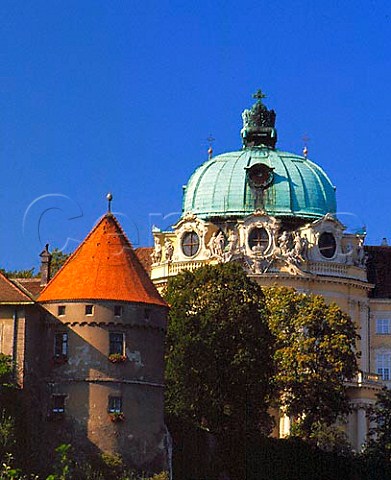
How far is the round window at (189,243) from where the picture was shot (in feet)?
427

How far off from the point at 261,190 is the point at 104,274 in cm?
4595

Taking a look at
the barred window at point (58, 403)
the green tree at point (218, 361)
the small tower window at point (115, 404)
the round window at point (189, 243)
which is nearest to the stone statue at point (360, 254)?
the round window at point (189, 243)

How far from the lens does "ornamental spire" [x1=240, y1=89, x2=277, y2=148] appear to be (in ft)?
449

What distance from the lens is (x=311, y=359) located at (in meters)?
109

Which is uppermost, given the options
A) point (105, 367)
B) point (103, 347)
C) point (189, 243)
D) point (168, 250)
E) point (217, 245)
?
point (189, 243)

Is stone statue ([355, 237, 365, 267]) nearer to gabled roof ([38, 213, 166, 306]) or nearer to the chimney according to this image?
the chimney

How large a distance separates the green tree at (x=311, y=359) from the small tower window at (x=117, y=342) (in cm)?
2255

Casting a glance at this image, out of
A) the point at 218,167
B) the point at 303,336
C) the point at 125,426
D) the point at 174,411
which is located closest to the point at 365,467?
the point at 303,336

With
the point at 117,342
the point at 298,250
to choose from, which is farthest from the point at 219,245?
the point at 117,342

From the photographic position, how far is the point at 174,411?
95.1 m

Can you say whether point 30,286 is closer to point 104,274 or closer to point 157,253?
point 104,274

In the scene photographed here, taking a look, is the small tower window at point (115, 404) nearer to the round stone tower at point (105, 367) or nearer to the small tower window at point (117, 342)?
the round stone tower at point (105, 367)

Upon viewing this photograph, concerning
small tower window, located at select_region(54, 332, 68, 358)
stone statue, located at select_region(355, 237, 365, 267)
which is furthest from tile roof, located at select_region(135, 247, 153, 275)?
small tower window, located at select_region(54, 332, 68, 358)

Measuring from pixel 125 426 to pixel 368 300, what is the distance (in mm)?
50441
